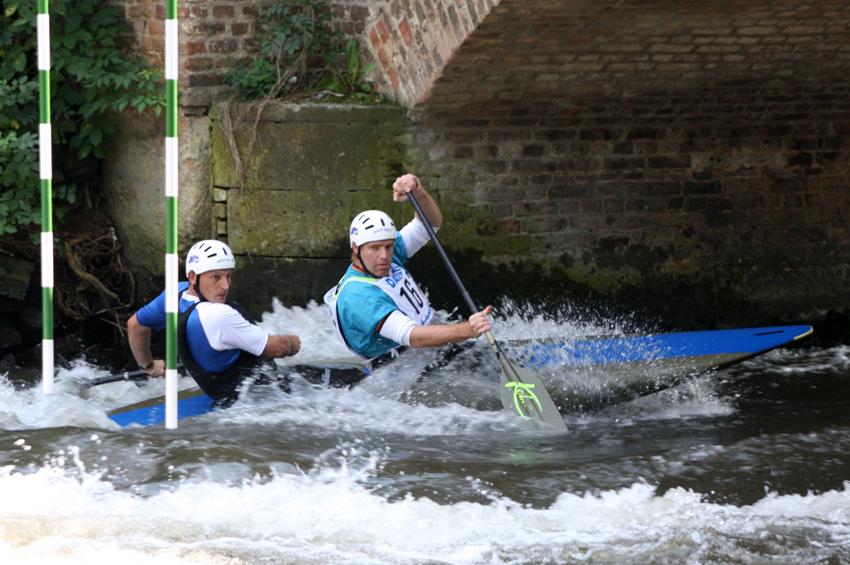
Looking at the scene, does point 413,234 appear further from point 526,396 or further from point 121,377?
point 121,377

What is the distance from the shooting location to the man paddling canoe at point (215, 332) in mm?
4250

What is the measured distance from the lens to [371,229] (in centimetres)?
446

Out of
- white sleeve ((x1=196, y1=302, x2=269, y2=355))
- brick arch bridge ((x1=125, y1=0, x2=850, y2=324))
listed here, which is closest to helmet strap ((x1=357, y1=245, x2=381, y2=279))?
white sleeve ((x1=196, y1=302, x2=269, y2=355))

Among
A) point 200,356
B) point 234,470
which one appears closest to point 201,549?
point 234,470

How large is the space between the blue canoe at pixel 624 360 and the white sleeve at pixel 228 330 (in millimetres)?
424

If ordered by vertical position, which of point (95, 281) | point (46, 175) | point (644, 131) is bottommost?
point (95, 281)

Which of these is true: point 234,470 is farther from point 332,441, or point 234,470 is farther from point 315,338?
point 315,338

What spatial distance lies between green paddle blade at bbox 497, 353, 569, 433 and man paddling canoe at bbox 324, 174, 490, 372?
345mm

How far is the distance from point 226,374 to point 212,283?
466mm

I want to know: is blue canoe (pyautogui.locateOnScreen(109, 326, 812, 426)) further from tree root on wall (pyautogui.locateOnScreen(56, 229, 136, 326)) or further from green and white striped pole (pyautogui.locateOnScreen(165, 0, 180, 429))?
tree root on wall (pyautogui.locateOnScreen(56, 229, 136, 326))

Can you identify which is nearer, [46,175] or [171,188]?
[171,188]

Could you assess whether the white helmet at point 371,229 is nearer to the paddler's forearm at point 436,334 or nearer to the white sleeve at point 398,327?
the white sleeve at point 398,327

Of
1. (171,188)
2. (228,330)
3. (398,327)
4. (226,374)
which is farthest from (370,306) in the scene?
(171,188)

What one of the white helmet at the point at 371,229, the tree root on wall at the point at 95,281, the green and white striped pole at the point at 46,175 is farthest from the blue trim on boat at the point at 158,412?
the tree root on wall at the point at 95,281
